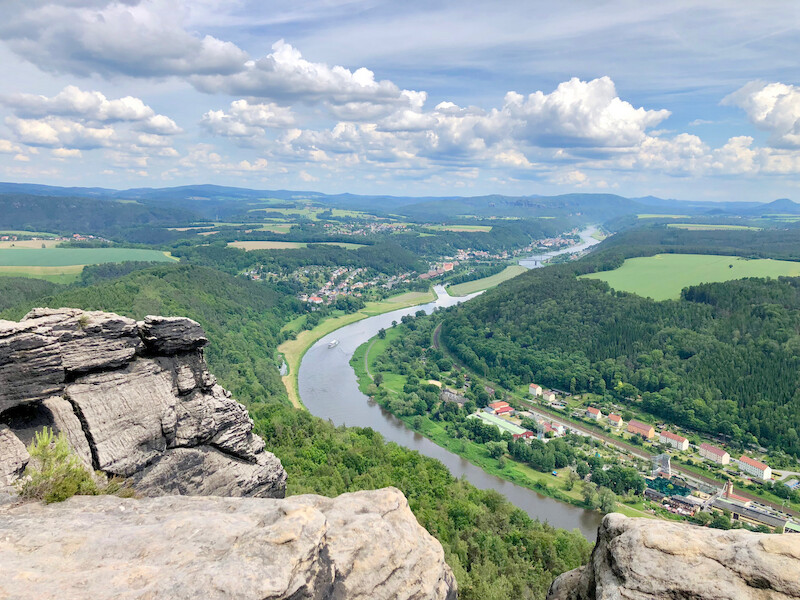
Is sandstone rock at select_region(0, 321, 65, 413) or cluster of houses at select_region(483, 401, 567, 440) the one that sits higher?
sandstone rock at select_region(0, 321, 65, 413)

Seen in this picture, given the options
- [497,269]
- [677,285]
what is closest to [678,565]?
[677,285]

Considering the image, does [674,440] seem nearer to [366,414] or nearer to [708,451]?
[708,451]

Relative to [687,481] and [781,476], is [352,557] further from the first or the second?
[781,476]

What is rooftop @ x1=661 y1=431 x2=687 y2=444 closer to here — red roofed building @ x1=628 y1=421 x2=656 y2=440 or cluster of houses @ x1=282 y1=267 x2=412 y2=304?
red roofed building @ x1=628 y1=421 x2=656 y2=440

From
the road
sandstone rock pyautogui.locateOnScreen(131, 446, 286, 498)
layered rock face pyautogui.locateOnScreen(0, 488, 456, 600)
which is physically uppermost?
layered rock face pyautogui.locateOnScreen(0, 488, 456, 600)

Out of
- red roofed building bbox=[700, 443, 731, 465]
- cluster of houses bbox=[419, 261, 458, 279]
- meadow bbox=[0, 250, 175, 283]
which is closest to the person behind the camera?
red roofed building bbox=[700, 443, 731, 465]

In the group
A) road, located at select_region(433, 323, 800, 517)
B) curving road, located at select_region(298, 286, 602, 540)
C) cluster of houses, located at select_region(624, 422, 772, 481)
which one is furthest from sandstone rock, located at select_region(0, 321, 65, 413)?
cluster of houses, located at select_region(624, 422, 772, 481)

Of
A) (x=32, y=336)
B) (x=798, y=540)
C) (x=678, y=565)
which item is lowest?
(x=678, y=565)

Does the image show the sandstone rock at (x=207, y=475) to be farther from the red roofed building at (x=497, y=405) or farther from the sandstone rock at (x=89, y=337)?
the red roofed building at (x=497, y=405)
